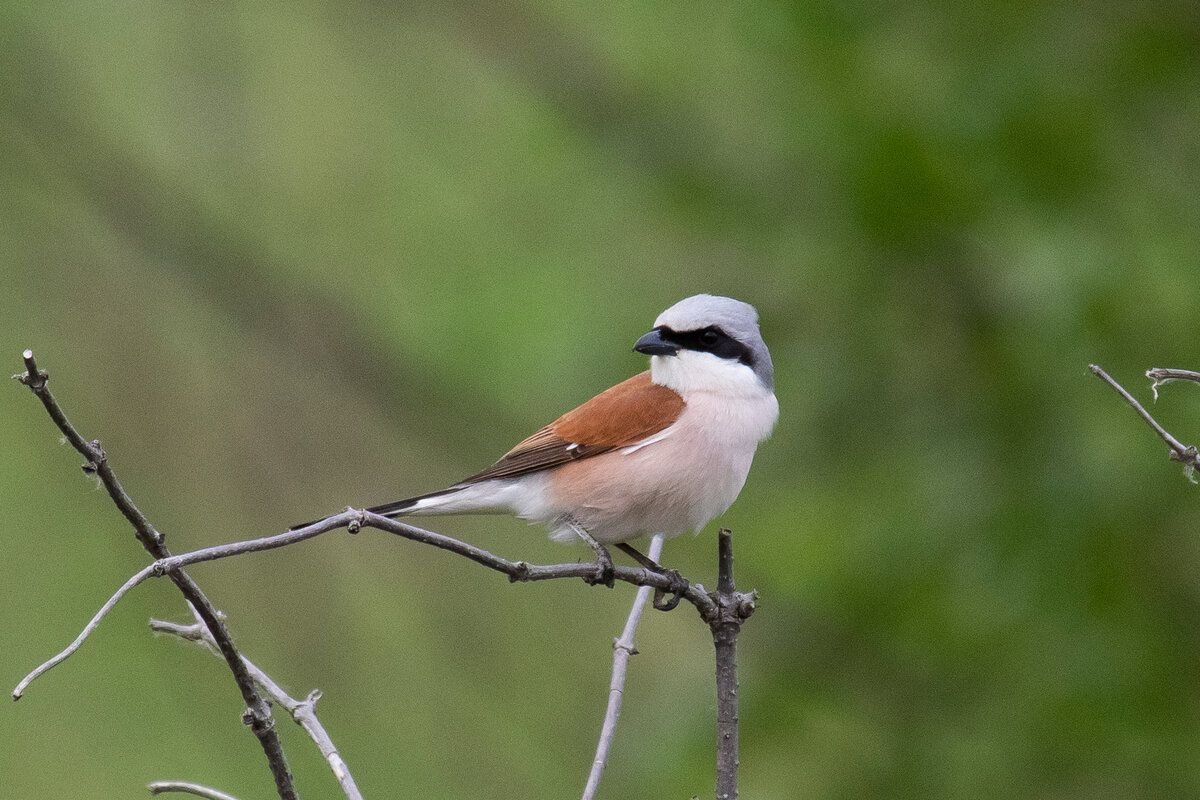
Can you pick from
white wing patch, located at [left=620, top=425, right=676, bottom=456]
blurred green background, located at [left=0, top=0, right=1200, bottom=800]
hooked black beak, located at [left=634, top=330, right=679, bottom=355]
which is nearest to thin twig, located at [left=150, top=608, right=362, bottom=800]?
white wing patch, located at [left=620, top=425, right=676, bottom=456]

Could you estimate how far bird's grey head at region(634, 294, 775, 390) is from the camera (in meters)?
3.48

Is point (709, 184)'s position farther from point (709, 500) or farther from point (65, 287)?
point (65, 287)

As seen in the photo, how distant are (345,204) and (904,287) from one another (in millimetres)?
2898

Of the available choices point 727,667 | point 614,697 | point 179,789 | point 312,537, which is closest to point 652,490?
point 614,697

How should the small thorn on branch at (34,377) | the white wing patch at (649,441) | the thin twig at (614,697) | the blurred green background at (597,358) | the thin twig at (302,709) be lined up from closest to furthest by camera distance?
the small thorn on branch at (34,377) → the thin twig at (302,709) → the thin twig at (614,697) → the white wing patch at (649,441) → the blurred green background at (597,358)

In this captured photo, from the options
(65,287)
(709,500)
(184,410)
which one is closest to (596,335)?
(709,500)

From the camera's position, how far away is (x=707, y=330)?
353 centimetres

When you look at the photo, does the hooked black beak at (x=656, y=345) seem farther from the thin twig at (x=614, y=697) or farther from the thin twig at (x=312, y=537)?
the thin twig at (x=312, y=537)

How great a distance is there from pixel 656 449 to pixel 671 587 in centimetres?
69

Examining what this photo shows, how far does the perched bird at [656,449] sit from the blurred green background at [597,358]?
58 cm

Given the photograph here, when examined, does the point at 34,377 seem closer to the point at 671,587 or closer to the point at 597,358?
the point at 671,587

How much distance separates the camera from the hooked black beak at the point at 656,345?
3.43 meters

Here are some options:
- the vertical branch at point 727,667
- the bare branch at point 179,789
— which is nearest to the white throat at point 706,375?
the vertical branch at point 727,667

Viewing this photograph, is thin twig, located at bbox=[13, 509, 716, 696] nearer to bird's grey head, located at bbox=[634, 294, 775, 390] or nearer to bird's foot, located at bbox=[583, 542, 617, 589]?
bird's foot, located at bbox=[583, 542, 617, 589]
